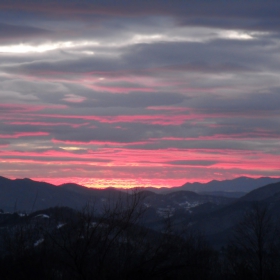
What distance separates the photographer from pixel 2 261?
32.9 m

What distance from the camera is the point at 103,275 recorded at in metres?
24.9

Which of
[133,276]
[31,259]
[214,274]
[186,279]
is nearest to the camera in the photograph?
[133,276]

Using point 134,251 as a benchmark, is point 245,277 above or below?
below

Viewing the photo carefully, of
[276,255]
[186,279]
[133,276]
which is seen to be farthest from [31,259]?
[276,255]

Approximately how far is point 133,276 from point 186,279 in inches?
726

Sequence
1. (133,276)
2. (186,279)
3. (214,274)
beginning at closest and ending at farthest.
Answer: (133,276) → (186,279) → (214,274)

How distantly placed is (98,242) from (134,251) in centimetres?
289

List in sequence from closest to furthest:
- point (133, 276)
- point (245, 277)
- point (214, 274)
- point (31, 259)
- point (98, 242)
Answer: point (133, 276) → point (98, 242) → point (31, 259) → point (245, 277) → point (214, 274)

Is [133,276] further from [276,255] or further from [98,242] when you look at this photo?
[276,255]

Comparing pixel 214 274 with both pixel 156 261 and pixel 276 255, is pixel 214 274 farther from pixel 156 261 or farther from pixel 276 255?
pixel 156 261

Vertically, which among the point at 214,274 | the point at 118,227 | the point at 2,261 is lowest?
the point at 214,274

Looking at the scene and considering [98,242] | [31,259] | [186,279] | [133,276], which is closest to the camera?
[133,276]

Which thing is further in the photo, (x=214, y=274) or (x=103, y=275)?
(x=214, y=274)

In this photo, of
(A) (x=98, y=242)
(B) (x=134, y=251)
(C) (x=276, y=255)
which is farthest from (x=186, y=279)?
(C) (x=276, y=255)
